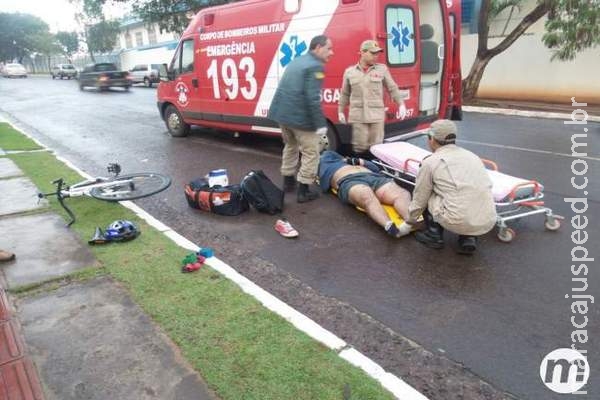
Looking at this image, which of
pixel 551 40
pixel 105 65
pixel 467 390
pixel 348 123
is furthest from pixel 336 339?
pixel 105 65

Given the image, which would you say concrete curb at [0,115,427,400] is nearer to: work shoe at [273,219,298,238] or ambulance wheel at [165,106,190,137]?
work shoe at [273,219,298,238]

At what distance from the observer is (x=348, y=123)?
655 cm

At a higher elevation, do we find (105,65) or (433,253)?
(105,65)

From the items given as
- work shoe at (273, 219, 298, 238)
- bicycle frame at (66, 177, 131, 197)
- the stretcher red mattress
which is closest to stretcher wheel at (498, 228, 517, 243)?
the stretcher red mattress

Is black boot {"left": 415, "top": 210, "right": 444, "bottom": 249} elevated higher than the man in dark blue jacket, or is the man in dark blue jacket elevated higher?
the man in dark blue jacket

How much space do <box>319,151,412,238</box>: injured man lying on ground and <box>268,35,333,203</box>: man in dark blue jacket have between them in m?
0.24

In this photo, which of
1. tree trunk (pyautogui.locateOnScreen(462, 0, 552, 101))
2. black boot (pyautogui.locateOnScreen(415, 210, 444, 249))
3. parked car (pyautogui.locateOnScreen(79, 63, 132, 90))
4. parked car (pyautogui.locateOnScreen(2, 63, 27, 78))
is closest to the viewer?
black boot (pyautogui.locateOnScreen(415, 210, 444, 249))

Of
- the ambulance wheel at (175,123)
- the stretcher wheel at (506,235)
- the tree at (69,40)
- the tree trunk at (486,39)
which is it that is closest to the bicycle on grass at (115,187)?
the stretcher wheel at (506,235)

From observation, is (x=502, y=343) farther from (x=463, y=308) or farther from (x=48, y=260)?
(x=48, y=260)

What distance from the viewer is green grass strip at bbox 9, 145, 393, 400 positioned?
244 cm

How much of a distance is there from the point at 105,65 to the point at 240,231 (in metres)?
25.6

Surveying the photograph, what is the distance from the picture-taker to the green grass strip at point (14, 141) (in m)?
9.26

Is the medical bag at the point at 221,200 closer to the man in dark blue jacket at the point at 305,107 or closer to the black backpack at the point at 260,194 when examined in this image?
the black backpack at the point at 260,194

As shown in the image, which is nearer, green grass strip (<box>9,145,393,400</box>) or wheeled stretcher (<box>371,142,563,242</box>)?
green grass strip (<box>9,145,393,400</box>)
